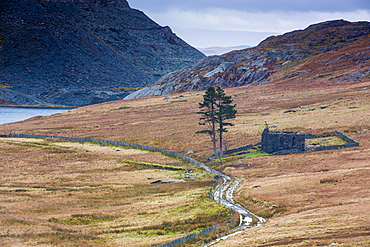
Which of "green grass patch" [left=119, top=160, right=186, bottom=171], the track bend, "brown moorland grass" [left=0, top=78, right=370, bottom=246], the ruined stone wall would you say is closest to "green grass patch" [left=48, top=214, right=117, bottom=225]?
the track bend

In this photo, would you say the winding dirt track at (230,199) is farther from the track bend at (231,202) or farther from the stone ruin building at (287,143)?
the stone ruin building at (287,143)

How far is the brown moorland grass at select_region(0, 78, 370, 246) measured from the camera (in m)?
36.0

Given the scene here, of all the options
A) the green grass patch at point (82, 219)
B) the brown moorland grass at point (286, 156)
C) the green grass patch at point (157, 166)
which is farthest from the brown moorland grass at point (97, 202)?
the brown moorland grass at point (286, 156)

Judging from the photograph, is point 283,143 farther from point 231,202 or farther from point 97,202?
point 97,202

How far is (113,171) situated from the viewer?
84.9 metres

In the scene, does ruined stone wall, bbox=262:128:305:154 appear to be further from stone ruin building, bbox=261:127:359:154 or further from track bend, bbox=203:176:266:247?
track bend, bbox=203:176:266:247

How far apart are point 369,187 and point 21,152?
79313mm

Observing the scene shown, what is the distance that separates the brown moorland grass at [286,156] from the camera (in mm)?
36031

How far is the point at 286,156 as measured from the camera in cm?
8212

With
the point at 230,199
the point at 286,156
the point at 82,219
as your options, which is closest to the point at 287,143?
the point at 286,156

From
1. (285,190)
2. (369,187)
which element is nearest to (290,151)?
(285,190)

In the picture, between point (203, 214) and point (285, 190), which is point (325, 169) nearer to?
point (285, 190)

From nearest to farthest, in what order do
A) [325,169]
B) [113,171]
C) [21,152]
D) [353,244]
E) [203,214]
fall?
[353,244] → [203,214] → [325,169] → [113,171] → [21,152]

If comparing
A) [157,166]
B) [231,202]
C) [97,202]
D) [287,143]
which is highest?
[287,143]
